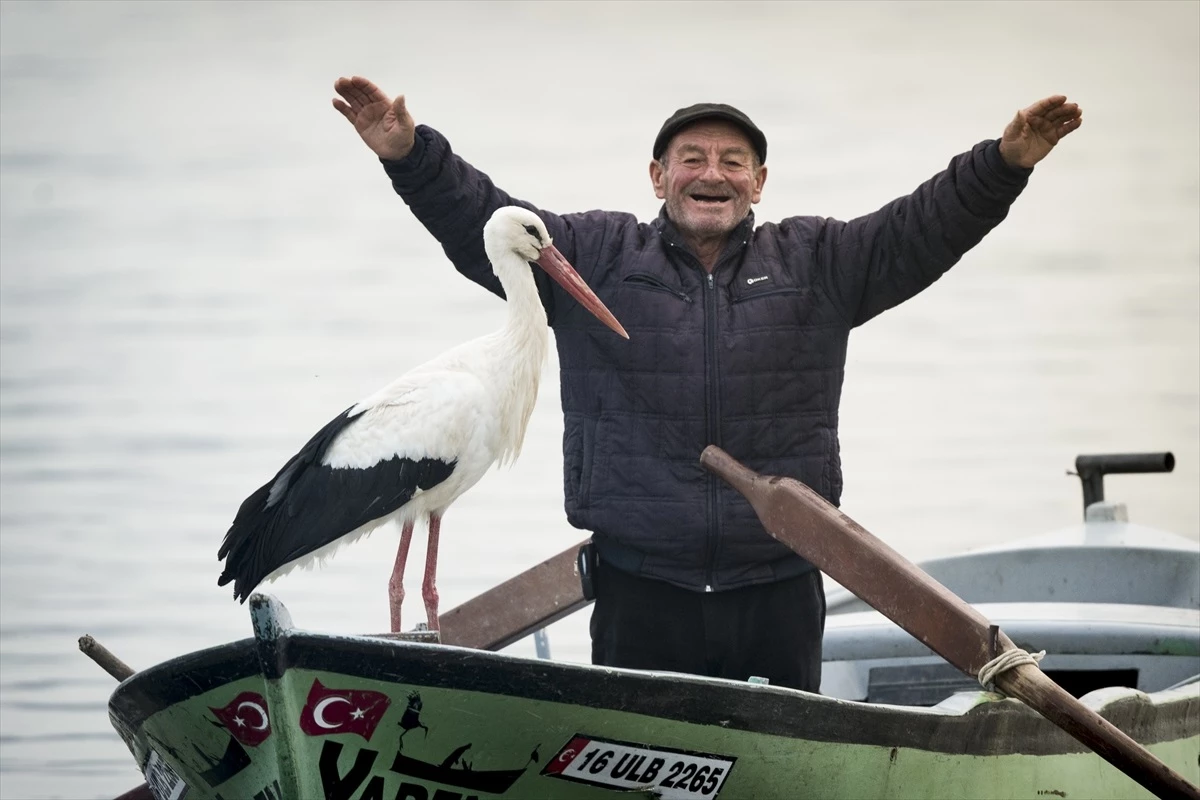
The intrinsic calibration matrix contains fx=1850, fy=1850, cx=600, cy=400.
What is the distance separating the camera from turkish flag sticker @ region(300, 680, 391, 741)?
3.41 m

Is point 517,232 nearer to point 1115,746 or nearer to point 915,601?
point 915,601

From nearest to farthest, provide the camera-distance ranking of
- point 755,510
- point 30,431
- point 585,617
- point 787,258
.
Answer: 1. point 755,510
2. point 787,258
3. point 585,617
4. point 30,431

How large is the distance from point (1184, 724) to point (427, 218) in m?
2.28

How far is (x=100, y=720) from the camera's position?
785 centimetres

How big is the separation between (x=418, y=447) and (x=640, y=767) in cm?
115

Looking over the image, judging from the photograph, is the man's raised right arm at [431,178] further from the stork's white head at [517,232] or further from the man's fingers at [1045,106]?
the man's fingers at [1045,106]

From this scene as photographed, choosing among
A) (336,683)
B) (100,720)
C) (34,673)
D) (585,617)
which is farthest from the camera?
(585,617)

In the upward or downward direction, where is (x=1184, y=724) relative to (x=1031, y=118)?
downward

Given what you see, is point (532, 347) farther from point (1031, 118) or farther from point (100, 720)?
point (100, 720)

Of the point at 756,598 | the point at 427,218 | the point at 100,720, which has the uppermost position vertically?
the point at 427,218

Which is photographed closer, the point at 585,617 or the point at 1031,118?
the point at 1031,118

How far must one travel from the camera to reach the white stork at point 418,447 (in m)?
4.34

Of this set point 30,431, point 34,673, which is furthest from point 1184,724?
point 30,431

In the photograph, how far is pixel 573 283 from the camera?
4.39 meters
